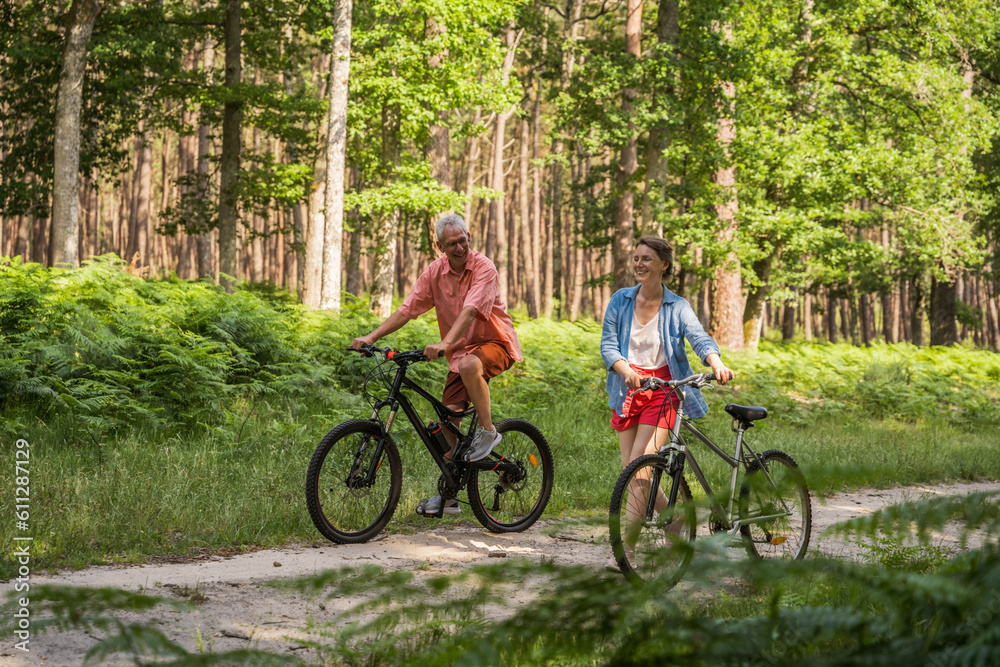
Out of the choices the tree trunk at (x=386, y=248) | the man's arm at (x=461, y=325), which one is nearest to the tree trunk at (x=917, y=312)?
the tree trunk at (x=386, y=248)

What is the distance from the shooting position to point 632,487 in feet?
17.2

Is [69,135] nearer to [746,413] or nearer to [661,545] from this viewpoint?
[746,413]

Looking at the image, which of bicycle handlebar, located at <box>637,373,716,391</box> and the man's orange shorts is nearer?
bicycle handlebar, located at <box>637,373,716,391</box>

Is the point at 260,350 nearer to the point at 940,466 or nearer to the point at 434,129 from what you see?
the point at 940,466

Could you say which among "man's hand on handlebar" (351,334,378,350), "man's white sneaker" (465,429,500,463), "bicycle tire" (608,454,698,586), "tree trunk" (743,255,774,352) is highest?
"tree trunk" (743,255,774,352)

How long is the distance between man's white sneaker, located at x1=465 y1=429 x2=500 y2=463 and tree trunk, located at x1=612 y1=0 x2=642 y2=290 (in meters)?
15.6

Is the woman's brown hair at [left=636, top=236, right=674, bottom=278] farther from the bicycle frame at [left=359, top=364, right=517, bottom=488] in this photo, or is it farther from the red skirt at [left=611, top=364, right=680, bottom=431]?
the bicycle frame at [left=359, top=364, right=517, bottom=488]

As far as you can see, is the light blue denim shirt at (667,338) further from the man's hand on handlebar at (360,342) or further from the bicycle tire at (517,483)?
the man's hand on handlebar at (360,342)

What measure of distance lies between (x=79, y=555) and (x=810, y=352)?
19.4 meters

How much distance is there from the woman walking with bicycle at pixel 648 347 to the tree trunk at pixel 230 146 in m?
16.4

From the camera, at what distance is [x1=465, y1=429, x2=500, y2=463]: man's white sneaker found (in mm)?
6488

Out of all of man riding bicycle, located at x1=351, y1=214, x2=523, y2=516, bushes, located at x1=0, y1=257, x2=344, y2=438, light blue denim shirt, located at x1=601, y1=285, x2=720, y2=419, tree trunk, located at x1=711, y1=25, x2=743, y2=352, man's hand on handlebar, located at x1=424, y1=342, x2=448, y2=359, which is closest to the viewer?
light blue denim shirt, located at x1=601, y1=285, x2=720, y2=419

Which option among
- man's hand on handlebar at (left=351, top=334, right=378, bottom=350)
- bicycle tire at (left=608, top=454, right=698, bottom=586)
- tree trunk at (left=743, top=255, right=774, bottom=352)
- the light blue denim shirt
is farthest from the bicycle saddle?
tree trunk at (left=743, top=255, right=774, bottom=352)

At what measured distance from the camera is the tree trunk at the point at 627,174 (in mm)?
21109
